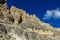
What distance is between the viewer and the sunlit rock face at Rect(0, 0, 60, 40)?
253 feet

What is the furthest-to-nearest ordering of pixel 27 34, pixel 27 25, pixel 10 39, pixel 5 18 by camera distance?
1. pixel 27 25
2. pixel 27 34
3. pixel 5 18
4. pixel 10 39

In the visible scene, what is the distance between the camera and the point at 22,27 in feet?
310

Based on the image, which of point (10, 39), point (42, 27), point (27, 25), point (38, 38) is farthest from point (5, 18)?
point (42, 27)

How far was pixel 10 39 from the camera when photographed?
242 ft

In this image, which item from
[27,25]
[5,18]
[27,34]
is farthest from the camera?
[27,25]

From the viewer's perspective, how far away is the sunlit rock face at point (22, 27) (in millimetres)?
77125

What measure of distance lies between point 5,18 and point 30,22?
26077mm

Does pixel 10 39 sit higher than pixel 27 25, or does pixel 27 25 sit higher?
pixel 27 25

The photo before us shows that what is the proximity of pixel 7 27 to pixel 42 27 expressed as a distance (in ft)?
103

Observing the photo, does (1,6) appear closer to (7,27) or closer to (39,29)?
(7,27)

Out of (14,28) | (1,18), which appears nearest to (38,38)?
(14,28)

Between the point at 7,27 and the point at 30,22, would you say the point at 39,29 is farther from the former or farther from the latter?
the point at 7,27

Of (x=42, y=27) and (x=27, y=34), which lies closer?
(x=27, y=34)

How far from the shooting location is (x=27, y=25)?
4016 inches
